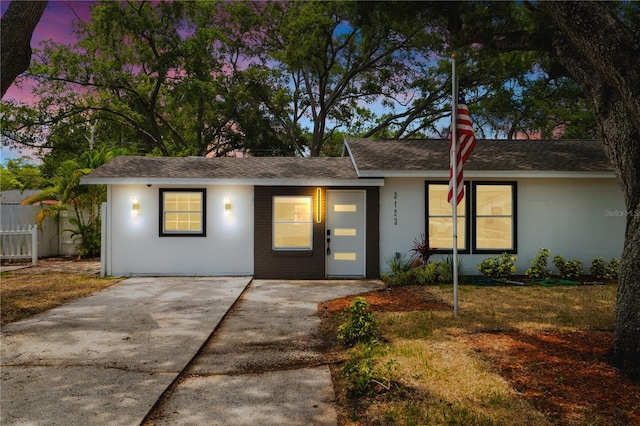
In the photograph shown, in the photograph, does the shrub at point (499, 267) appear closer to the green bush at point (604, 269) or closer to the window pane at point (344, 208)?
the green bush at point (604, 269)

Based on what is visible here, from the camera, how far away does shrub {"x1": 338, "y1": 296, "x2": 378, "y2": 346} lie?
567 cm

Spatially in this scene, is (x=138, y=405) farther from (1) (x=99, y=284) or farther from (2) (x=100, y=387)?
(1) (x=99, y=284)

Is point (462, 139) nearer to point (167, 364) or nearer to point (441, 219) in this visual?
point (441, 219)

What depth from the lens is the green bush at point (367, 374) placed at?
4.17 meters

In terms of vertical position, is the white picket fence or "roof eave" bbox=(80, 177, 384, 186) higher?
"roof eave" bbox=(80, 177, 384, 186)

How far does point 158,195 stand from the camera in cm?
1162

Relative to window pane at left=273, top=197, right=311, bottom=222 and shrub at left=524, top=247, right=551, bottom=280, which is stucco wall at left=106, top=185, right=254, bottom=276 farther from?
shrub at left=524, top=247, right=551, bottom=280

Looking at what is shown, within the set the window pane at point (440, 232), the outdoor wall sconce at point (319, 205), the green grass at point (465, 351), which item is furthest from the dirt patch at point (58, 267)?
the green grass at point (465, 351)

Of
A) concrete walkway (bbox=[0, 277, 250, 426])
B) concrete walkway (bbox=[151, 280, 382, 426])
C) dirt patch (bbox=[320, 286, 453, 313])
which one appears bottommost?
concrete walkway (bbox=[151, 280, 382, 426])

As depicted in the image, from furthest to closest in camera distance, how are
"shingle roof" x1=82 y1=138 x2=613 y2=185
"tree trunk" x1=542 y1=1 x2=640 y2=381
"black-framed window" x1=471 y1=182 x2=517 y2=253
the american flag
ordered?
"black-framed window" x1=471 y1=182 x2=517 y2=253
"shingle roof" x1=82 y1=138 x2=613 y2=185
the american flag
"tree trunk" x1=542 y1=1 x2=640 y2=381

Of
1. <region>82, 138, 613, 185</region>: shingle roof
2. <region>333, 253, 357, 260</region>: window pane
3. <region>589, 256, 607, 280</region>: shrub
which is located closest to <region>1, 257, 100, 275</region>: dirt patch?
<region>82, 138, 613, 185</region>: shingle roof

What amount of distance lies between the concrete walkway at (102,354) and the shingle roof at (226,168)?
3612 millimetres

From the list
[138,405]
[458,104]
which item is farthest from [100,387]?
[458,104]

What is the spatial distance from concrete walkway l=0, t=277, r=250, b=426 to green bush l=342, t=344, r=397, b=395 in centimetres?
183
